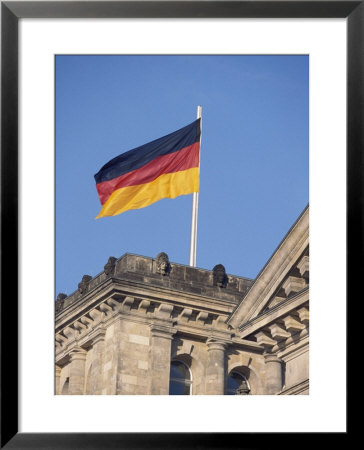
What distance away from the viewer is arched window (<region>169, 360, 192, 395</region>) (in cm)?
5069

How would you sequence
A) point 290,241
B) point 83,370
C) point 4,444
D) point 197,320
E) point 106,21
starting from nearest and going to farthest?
point 4,444, point 106,21, point 290,241, point 83,370, point 197,320

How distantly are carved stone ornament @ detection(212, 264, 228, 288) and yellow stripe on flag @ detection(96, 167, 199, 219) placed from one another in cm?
2147

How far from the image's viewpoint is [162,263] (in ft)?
169

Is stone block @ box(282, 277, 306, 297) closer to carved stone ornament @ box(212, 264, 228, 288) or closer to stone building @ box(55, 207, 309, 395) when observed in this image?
stone building @ box(55, 207, 309, 395)

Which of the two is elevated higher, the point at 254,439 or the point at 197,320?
the point at 197,320

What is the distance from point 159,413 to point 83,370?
38376 millimetres

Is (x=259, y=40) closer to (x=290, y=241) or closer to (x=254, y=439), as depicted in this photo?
(x=254, y=439)

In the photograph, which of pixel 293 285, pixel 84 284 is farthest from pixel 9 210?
pixel 84 284

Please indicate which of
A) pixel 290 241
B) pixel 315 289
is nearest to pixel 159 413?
pixel 315 289

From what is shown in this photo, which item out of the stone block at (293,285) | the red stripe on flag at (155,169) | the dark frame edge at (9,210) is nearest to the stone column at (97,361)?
the red stripe on flag at (155,169)

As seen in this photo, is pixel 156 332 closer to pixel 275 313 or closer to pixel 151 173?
pixel 151 173

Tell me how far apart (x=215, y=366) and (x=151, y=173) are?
25.7m

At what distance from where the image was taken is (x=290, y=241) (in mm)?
22219

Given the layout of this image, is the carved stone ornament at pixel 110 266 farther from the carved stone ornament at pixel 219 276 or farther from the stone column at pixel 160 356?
the carved stone ornament at pixel 219 276
